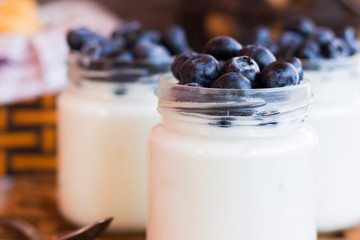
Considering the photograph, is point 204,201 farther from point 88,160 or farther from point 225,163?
point 88,160

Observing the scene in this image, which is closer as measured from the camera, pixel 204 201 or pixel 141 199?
pixel 204 201

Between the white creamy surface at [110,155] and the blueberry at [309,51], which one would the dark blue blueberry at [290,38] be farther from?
the white creamy surface at [110,155]

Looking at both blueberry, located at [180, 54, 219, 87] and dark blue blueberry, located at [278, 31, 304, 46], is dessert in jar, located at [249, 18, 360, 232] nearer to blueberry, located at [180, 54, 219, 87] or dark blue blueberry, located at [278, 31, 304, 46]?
dark blue blueberry, located at [278, 31, 304, 46]

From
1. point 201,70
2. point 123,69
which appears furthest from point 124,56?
point 201,70

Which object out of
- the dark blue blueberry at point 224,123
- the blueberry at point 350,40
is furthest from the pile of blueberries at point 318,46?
the dark blue blueberry at point 224,123

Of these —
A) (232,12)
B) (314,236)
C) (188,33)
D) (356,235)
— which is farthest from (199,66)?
(188,33)

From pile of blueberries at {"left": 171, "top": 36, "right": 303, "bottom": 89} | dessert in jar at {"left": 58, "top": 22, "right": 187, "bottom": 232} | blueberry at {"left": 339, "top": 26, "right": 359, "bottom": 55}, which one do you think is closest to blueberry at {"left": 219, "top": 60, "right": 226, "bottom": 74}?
pile of blueberries at {"left": 171, "top": 36, "right": 303, "bottom": 89}
